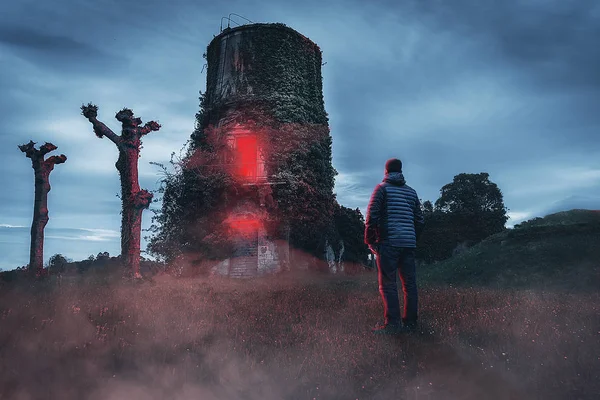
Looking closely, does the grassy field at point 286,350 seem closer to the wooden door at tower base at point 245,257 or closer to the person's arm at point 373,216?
the person's arm at point 373,216

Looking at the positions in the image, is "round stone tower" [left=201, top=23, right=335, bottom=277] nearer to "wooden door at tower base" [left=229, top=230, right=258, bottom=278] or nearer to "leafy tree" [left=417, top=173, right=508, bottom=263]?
"wooden door at tower base" [left=229, top=230, right=258, bottom=278]

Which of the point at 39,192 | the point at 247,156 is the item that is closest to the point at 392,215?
the point at 39,192

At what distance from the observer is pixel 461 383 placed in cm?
357

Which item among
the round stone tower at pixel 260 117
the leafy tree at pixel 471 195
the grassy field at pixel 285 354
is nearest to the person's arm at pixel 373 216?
the grassy field at pixel 285 354

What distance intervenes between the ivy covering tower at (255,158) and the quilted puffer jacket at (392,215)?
46.7 ft

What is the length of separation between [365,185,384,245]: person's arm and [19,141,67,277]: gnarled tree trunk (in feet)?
39.9

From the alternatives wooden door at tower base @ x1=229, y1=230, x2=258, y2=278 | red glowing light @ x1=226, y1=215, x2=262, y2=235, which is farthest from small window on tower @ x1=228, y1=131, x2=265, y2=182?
wooden door at tower base @ x1=229, y1=230, x2=258, y2=278

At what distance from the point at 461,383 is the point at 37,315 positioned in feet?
16.9

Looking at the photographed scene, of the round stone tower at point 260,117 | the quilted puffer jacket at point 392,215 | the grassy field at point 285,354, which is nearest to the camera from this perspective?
the grassy field at point 285,354

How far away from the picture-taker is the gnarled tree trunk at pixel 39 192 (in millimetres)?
13156

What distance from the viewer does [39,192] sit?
45.1ft

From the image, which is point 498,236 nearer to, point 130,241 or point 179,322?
point 130,241

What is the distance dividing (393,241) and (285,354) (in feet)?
7.29

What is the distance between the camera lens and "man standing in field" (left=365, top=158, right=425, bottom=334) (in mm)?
5391
